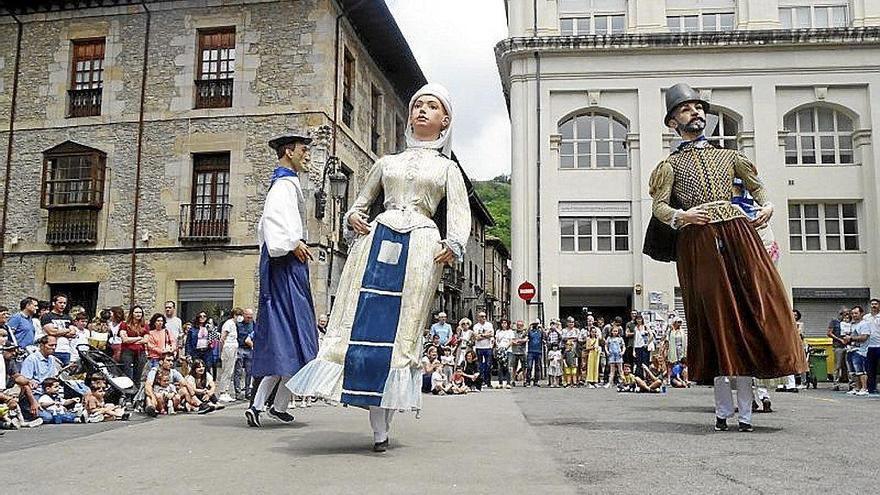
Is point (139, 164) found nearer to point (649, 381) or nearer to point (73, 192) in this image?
point (73, 192)

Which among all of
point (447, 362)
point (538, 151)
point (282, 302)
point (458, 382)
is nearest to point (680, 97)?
point (282, 302)

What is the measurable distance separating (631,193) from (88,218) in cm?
1532

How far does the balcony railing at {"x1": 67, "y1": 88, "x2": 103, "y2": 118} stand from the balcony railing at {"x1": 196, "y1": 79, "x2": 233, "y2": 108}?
113 inches

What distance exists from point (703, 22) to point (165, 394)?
67.7ft

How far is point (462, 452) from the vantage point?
4250 millimetres

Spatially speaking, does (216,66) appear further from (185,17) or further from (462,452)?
(462,452)

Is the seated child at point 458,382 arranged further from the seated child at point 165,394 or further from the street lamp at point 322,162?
the seated child at point 165,394

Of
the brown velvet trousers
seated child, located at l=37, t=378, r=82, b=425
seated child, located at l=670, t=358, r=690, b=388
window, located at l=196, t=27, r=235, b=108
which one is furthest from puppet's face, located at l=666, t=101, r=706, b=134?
window, located at l=196, t=27, r=235, b=108

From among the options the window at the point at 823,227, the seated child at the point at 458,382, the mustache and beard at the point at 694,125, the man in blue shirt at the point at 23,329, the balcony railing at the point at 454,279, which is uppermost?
the window at the point at 823,227

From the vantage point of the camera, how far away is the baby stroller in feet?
31.3

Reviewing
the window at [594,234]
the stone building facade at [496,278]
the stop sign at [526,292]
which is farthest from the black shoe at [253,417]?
the stone building facade at [496,278]

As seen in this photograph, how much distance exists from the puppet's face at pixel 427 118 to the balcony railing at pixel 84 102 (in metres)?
18.7

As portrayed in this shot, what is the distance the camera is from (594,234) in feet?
78.2

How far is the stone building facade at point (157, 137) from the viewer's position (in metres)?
20.1
